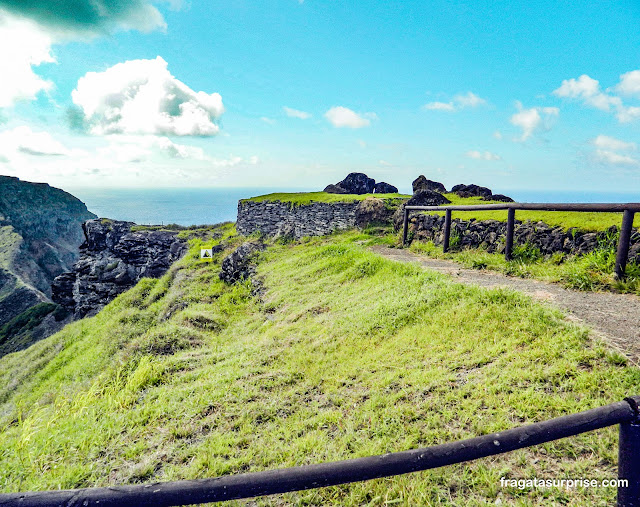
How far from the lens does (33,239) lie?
4633 inches

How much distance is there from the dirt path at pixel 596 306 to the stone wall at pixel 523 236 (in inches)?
58.2

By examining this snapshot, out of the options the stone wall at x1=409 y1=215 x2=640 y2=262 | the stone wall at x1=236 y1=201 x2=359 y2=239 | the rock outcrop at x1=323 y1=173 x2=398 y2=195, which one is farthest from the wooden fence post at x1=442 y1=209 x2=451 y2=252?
the rock outcrop at x1=323 y1=173 x2=398 y2=195

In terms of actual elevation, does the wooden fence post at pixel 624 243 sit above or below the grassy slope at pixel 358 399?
above

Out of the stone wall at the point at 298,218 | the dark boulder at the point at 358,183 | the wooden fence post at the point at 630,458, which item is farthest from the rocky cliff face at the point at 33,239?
the wooden fence post at the point at 630,458

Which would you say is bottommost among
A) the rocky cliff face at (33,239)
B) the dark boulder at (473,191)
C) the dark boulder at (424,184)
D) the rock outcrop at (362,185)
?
the rocky cliff face at (33,239)

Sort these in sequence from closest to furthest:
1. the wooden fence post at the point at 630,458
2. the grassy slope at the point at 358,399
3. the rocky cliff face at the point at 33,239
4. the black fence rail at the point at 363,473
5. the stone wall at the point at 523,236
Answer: the black fence rail at the point at 363,473, the wooden fence post at the point at 630,458, the grassy slope at the point at 358,399, the stone wall at the point at 523,236, the rocky cliff face at the point at 33,239

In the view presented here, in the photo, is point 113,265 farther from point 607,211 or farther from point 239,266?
point 607,211

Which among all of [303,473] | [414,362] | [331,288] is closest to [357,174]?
[331,288]

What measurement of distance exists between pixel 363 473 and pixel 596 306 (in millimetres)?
5782

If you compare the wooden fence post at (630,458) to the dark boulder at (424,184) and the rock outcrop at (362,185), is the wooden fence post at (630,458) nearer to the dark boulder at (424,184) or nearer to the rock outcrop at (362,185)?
the dark boulder at (424,184)

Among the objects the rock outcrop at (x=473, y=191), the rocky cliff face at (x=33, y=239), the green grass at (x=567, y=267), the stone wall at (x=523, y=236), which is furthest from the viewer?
the rocky cliff face at (x=33, y=239)

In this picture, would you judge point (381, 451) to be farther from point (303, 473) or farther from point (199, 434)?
point (199, 434)

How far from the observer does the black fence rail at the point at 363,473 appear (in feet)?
5.43

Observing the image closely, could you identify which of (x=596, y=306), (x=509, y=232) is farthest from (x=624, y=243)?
(x=509, y=232)
